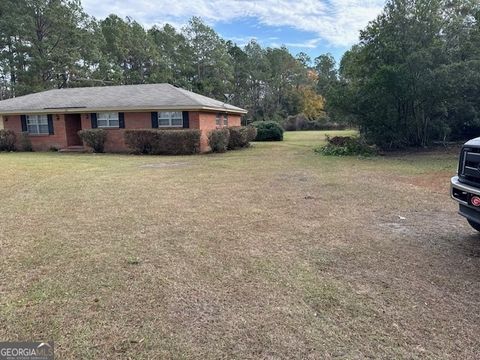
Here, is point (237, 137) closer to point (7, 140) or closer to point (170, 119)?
point (170, 119)

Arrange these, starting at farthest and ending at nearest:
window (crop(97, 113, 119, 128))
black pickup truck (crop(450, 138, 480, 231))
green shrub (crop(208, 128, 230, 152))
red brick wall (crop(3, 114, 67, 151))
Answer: red brick wall (crop(3, 114, 67, 151))
window (crop(97, 113, 119, 128))
green shrub (crop(208, 128, 230, 152))
black pickup truck (crop(450, 138, 480, 231))

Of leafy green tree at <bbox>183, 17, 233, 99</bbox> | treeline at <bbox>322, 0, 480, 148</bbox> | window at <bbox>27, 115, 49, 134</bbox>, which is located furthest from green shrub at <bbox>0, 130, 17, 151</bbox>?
leafy green tree at <bbox>183, 17, 233, 99</bbox>

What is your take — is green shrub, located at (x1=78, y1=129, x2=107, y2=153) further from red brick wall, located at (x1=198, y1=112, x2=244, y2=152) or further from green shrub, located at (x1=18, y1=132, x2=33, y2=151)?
red brick wall, located at (x1=198, y1=112, x2=244, y2=152)

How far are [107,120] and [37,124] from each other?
456cm

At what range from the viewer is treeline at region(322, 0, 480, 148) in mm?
14398

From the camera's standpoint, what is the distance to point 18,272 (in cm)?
383

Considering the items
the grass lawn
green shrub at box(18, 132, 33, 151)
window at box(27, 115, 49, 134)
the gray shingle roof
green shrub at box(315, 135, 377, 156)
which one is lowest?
the grass lawn

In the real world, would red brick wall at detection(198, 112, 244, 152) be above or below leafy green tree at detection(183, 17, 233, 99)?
below

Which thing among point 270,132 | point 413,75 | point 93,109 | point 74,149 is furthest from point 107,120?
point 413,75

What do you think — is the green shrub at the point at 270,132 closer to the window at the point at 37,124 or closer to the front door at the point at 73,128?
the front door at the point at 73,128

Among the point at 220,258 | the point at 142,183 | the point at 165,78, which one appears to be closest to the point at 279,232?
the point at 220,258

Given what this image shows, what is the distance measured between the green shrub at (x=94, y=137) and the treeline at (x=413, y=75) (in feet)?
37.6

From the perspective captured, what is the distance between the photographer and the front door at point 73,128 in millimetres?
19891

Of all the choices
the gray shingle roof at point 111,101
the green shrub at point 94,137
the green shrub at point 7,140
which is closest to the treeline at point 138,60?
the gray shingle roof at point 111,101
